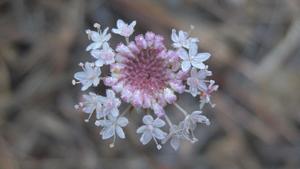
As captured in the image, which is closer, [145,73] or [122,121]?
[122,121]

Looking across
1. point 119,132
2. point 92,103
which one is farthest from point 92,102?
point 119,132

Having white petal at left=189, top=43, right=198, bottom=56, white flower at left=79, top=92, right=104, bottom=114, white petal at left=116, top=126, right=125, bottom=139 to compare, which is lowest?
white petal at left=116, top=126, right=125, bottom=139

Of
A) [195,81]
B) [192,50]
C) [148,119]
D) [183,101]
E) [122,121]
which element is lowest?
[183,101]

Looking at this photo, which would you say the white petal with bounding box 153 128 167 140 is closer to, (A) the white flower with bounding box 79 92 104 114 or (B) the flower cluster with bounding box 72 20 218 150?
(B) the flower cluster with bounding box 72 20 218 150

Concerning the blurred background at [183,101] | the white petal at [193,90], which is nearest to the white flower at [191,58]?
the white petal at [193,90]

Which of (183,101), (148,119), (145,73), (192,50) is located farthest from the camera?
(183,101)

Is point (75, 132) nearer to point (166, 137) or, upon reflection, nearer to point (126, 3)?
point (126, 3)

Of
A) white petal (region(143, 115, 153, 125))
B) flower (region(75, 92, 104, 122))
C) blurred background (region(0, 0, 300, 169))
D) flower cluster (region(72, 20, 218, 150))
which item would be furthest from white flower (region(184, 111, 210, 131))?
blurred background (region(0, 0, 300, 169))

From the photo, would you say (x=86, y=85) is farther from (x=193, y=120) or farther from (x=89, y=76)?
(x=193, y=120)
